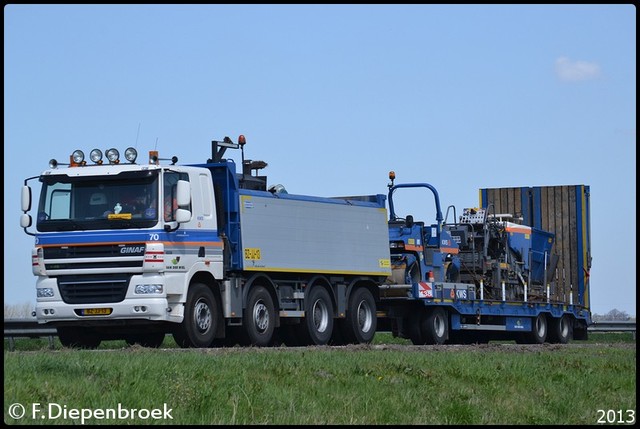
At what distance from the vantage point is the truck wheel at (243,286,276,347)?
75.0ft

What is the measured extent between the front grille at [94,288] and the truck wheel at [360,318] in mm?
6208

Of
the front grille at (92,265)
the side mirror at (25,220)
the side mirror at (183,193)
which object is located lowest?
the front grille at (92,265)

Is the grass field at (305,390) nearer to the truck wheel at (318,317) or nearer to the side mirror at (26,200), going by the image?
the side mirror at (26,200)

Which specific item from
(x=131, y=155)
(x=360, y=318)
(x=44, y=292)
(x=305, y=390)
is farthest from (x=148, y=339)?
(x=305, y=390)

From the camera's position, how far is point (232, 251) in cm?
2264

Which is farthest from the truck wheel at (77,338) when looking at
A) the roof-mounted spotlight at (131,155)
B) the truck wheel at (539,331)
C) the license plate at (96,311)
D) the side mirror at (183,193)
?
the truck wheel at (539,331)

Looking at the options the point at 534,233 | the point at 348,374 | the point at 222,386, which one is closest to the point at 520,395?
the point at 348,374

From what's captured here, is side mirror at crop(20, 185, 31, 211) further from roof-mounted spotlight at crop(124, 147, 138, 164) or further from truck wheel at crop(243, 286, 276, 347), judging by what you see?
truck wheel at crop(243, 286, 276, 347)

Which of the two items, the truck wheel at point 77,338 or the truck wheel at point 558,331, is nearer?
the truck wheel at point 77,338

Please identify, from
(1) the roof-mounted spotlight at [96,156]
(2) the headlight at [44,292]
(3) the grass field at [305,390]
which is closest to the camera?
(3) the grass field at [305,390]

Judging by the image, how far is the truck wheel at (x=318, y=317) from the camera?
24.5m

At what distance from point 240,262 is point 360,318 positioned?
4.48 meters

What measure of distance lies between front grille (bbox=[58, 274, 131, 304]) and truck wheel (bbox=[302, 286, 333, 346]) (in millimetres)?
4682

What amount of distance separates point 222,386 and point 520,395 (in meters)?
3.54
